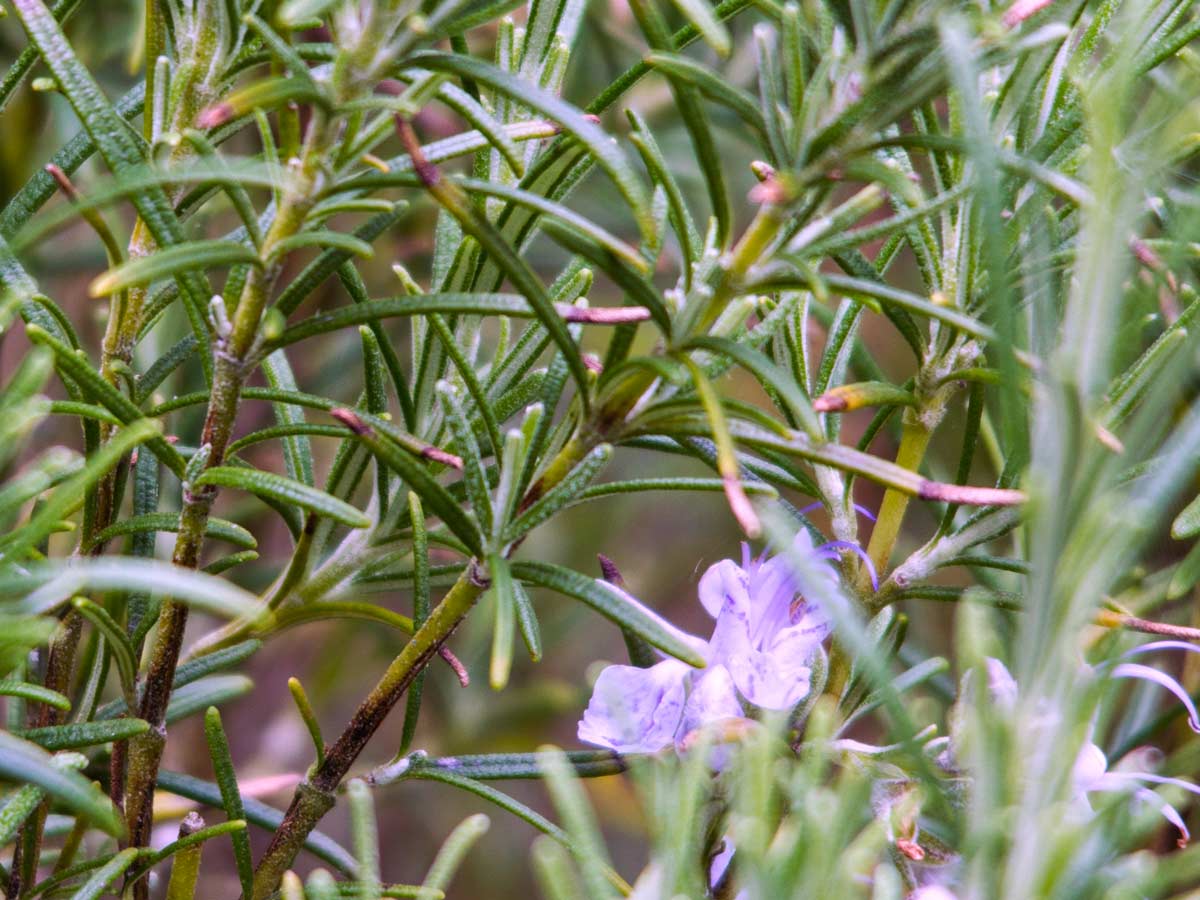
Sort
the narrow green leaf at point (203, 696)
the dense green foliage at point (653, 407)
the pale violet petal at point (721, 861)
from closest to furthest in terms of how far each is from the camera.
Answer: the dense green foliage at point (653, 407) → the pale violet petal at point (721, 861) → the narrow green leaf at point (203, 696)

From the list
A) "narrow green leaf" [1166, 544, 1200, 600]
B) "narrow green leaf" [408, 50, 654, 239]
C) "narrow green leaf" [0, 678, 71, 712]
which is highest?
"narrow green leaf" [408, 50, 654, 239]

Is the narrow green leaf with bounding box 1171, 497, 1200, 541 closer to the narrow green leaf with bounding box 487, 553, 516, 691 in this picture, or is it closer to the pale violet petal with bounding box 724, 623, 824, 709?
the pale violet petal with bounding box 724, 623, 824, 709

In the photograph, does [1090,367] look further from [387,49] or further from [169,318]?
[169,318]

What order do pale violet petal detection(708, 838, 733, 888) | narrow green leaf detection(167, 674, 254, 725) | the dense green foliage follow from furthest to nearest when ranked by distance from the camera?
narrow green leaf detection(167, 674, 254, 725), pale violet petal detection(708, 838, 733, 888), the dense green foliage

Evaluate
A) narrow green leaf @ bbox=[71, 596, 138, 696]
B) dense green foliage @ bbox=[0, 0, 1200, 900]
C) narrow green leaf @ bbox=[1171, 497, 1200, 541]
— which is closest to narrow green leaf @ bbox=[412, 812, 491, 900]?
dense green foliage @ bbox=[0, 0, 1200, 900]

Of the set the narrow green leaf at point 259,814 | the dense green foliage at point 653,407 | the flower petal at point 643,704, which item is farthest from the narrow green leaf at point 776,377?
the narrow green leaf at point 259,814

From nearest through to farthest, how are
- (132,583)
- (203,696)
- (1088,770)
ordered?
(132,583) → (1088,770) → (203,696)

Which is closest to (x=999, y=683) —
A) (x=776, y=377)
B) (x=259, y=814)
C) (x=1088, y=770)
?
(x=1088, y=770)

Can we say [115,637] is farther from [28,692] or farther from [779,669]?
[779,669]

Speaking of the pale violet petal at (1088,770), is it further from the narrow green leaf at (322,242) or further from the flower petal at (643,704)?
the narrow green leaf at (322,242)
